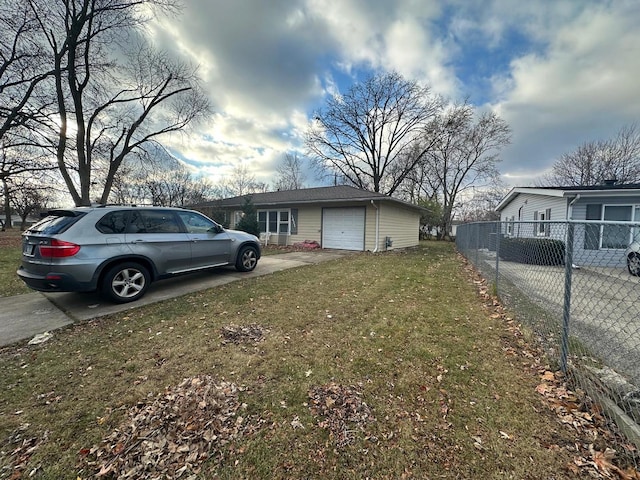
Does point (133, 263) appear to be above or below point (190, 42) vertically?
below

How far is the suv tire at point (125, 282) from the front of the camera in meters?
4.14

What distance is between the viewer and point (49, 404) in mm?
2008

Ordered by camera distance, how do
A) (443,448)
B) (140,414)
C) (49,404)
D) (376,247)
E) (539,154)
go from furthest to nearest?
(539,154) → (376,247) → (49,404) → (140,414) → (443,448)

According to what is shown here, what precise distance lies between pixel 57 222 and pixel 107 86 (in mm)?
12968

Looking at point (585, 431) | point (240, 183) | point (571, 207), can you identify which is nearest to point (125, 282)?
point (585, 431)

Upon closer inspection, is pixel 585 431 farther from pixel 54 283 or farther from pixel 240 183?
pixel 240 183

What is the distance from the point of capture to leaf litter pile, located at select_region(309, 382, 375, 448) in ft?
5.76

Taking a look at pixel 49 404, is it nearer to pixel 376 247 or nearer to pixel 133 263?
pixel 133 263

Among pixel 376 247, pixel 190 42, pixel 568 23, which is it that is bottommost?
pixel 376 247

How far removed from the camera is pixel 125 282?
4.36 m

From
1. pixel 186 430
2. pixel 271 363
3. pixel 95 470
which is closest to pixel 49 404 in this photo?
pixel 95 470

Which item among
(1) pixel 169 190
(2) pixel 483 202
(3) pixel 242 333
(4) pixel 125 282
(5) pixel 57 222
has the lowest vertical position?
(3) pixel 242 333

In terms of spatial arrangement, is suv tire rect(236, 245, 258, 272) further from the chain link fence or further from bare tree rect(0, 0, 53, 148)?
bare tree rect(0, 0, 53, 148)

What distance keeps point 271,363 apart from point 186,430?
0.95 metres
